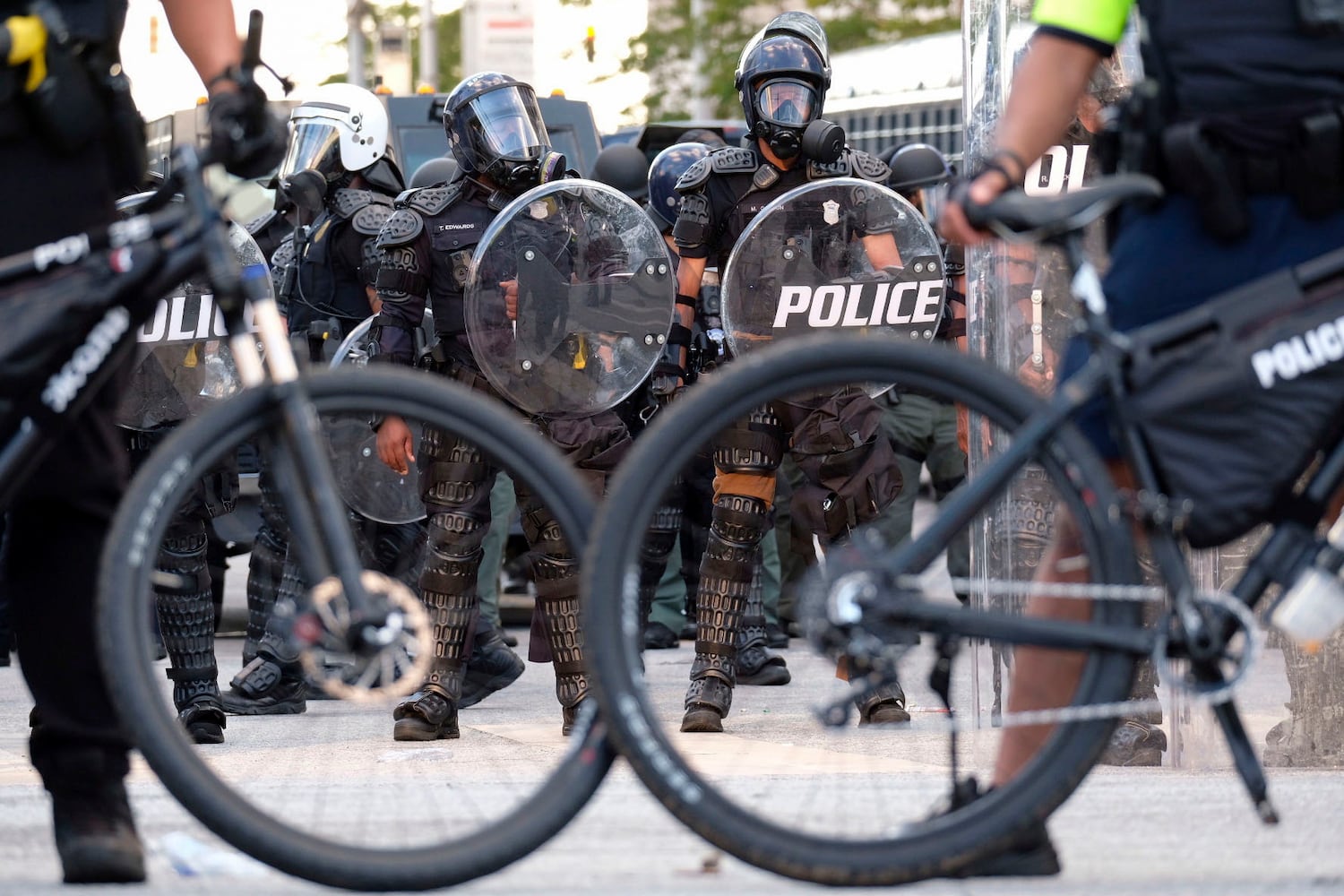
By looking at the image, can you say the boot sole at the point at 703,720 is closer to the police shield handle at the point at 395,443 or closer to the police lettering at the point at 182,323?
the police lettering at the point at 182,323

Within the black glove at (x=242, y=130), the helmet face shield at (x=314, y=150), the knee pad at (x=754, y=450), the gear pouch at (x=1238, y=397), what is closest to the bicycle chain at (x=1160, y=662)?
the gear pouch at (x=1238, y=397)

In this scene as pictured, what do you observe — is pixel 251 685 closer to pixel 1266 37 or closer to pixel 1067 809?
pixel 1067 809

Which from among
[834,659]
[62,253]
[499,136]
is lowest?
[499,136]

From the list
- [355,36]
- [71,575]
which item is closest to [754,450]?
[71,575]

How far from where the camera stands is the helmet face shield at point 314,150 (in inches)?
309

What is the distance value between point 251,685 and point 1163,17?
13.4 ft

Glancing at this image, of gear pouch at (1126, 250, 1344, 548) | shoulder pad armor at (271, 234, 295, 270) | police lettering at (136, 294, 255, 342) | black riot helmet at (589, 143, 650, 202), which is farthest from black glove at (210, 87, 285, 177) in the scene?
black riot helmet at (589, 143, 650, 202)

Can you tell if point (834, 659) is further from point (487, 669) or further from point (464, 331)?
point (487, 669)

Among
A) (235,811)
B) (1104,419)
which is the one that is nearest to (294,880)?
(235,811)

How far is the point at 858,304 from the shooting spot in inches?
242

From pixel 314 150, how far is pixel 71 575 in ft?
15.5

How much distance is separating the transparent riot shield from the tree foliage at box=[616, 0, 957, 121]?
23.5 m

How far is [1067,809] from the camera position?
399cm

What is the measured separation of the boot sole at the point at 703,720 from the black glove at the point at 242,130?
2.93 metres
